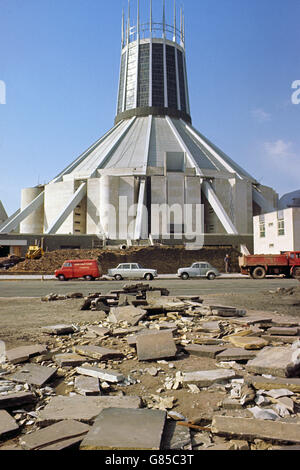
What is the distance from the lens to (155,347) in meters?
5.61

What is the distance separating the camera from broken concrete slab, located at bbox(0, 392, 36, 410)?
3668 millimetres

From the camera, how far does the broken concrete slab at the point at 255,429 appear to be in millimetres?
2969

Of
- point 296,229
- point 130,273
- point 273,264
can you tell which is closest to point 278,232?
point 296,229

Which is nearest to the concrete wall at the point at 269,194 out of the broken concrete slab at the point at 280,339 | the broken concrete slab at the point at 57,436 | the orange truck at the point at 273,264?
the orange truck at the point at 273,264

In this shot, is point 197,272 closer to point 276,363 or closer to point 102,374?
point 276,363

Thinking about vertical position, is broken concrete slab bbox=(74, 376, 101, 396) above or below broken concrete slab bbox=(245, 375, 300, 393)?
below

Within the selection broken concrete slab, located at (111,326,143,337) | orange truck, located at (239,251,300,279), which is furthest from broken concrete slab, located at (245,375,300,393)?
orange truck, located at (239,251,300,279)

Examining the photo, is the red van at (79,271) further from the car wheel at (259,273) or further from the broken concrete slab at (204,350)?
the broken concrete slab at (204,350)

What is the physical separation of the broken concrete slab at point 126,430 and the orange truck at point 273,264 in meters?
22.5

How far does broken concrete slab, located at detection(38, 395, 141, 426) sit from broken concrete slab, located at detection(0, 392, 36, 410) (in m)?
0.26

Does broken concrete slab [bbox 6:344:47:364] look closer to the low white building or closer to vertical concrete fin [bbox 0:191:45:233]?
the low white building

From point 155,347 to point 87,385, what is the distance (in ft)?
5.25

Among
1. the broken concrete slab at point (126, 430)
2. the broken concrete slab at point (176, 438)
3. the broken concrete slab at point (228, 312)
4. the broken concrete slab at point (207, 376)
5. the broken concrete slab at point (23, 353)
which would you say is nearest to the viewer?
the broken concrete slab at point (126, 430)

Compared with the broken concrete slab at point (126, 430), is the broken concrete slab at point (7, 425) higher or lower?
lower
